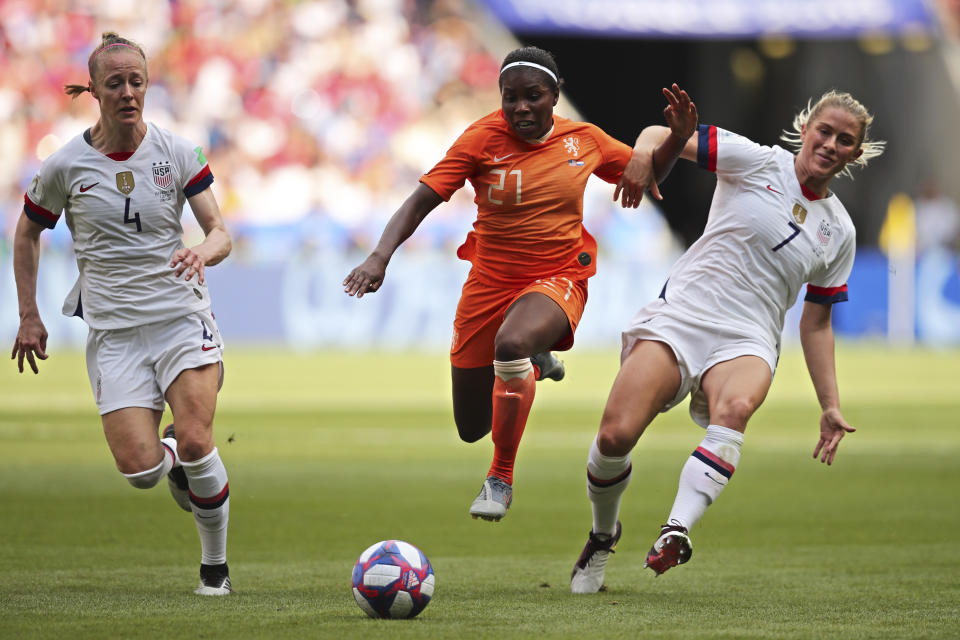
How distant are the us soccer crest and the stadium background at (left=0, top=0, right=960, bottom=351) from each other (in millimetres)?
16858

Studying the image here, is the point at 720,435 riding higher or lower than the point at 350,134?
higher

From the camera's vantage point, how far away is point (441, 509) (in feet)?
31.3

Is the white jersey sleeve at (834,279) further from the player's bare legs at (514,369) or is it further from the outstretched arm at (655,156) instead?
the player's bare legs at (514,369)

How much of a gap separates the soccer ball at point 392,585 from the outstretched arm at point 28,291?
6.32 ft

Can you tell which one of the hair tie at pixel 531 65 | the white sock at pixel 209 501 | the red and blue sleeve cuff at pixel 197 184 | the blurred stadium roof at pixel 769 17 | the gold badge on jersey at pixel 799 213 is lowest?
the white sock at pixel 209 501

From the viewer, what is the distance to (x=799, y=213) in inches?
255

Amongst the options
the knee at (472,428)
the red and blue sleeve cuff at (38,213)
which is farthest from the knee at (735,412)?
the red and blue sleeve cuff at (38,213)

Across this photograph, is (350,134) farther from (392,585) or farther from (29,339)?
(392,585)

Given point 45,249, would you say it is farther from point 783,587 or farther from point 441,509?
point 783,587

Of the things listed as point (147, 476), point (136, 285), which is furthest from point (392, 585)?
point (136, 285)

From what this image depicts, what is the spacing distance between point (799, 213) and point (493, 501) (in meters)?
2.01

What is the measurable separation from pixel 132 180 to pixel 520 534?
140 inches

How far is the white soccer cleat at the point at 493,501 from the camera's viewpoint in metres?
6.51

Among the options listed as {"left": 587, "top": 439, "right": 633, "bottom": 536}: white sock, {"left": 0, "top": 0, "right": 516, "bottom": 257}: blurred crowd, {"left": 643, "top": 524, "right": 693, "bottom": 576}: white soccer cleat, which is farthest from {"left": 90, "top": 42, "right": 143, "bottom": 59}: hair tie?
{"left": 0, "top": 0, "right": 516, "bottom": 257}: blurred crowd
